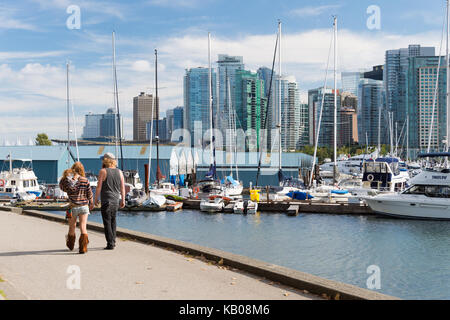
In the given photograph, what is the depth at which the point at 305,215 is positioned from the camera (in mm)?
39375

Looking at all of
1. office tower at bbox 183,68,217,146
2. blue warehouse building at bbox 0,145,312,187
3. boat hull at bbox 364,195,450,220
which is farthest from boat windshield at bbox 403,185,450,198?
office tower at bbox 183,68,217,146

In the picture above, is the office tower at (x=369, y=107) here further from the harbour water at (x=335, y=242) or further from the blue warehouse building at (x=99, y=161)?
the harbour water at (x=335, y=242)

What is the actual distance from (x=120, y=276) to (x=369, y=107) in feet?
554

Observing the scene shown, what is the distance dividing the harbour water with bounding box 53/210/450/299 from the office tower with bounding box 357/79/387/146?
127946 millimetres

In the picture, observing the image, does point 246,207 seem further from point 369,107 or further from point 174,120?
point 174,120

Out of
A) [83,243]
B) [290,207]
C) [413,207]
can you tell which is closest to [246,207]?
[290,207]

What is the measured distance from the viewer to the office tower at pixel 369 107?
16154 centimetres

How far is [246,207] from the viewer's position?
4112cm

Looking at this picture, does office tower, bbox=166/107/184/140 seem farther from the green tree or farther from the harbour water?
the harbour water

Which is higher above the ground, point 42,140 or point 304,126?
point 304,126

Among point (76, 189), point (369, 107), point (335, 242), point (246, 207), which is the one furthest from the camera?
point (369, 107)

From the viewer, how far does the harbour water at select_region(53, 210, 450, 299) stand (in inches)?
710

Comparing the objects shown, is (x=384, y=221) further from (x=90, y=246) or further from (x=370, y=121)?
(x=370, y=121)

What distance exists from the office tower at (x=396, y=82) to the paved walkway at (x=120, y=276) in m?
157
